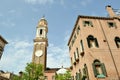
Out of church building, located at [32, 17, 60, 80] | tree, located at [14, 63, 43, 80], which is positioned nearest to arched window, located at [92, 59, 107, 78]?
tree, located at [14, 63, 43, 80]

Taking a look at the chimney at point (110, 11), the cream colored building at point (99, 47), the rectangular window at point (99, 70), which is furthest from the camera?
the chimney at point (110, 11)

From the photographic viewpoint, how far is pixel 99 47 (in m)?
17.7

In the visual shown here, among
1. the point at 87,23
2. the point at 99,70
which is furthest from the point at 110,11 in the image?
the point at 99,70

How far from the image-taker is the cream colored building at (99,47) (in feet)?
51.9

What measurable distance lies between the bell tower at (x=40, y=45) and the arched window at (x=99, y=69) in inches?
966

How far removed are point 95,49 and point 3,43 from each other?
13.5 meters

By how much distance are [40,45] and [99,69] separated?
94.2 ft

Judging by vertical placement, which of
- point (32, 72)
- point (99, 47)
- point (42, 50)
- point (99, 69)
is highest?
point (42, 50)

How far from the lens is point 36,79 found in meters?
23.7

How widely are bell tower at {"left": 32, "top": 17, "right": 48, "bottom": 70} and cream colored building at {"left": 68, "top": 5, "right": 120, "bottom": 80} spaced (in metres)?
21.3

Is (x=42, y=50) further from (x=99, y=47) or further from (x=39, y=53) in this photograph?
(x=99, y=47)

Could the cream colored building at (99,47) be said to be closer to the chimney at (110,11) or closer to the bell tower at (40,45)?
the chimney at (110,11)

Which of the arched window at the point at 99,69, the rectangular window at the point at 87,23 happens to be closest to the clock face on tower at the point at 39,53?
the rectangular window at the point at 87,23

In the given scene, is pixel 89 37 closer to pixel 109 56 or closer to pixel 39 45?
pixel 109 56
